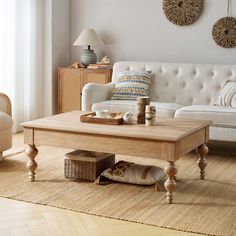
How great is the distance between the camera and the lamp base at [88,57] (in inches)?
238

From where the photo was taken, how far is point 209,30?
5.64m

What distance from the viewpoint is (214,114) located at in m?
4.59

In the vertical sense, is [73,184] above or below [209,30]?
below

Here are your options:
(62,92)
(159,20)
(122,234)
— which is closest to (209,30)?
(159,20)

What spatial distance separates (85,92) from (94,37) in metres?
1.00

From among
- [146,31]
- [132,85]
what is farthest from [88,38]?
[132,85]

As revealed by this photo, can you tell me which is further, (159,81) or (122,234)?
(159,81)

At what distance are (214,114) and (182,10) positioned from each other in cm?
161

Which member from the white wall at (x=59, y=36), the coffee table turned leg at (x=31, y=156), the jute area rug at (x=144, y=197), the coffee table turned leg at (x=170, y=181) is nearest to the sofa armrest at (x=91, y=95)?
the jute area rug at (x=144, y=197)

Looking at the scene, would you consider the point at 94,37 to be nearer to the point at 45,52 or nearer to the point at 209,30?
the point at 45,52

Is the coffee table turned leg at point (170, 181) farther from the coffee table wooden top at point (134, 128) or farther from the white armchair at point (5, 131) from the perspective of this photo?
the white armchair at point (5, 131)

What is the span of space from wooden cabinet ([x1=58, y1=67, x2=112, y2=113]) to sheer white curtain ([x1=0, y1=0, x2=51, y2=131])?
0.78 feet

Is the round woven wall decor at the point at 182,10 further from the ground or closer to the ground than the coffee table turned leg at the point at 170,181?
further from the ground

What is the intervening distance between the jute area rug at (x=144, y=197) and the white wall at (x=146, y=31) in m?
1.82
